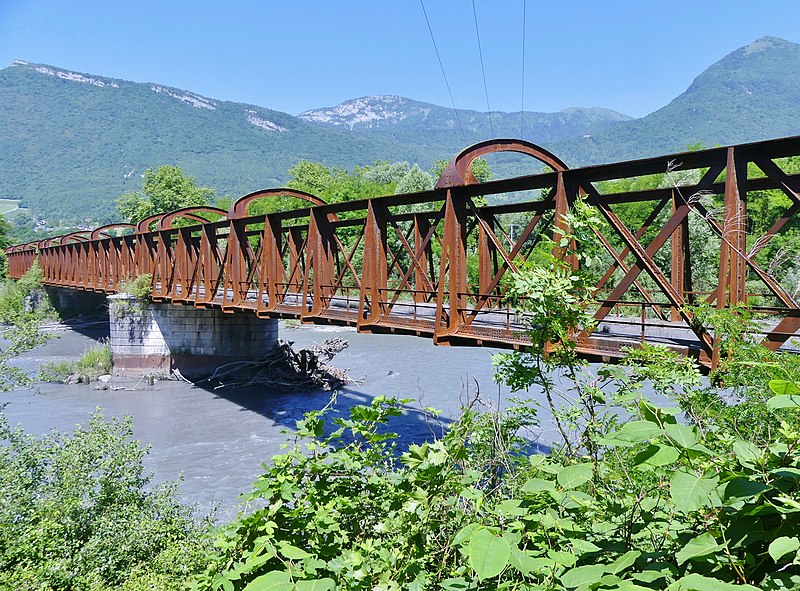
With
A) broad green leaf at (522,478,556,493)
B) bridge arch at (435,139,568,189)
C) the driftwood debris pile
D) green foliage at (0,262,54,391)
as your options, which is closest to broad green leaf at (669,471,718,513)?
broad green leaf at (522,478,556,493)

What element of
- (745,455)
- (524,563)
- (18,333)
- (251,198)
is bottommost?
(18,333)

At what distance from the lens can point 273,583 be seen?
2141mm

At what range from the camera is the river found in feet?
51.1

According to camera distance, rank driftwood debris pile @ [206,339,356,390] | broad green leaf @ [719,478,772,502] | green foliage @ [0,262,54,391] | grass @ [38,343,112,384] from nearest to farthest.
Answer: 1. broad green leaf @ [719,478,772,502]
2. green foliage @ [0,262,54,391]
3. driftwood debris pile @ [206,339,356,390]
4. grass @ [38,343,112,384]

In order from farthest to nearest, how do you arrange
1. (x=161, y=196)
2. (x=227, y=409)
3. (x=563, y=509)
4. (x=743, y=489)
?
(x=161, y=196) < (x=227, y=409) < (x=563, y=509) < (x=743, y=489)

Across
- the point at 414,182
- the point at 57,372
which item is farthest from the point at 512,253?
the point at 414,182


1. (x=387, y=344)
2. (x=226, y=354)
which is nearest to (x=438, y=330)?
(x=226, y=354)

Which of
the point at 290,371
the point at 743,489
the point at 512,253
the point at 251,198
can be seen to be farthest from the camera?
the point at 290,371

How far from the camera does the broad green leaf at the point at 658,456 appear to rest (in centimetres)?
178

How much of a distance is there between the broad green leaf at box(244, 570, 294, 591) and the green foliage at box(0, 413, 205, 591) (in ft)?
18.0

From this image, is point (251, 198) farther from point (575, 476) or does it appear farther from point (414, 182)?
point (414, 182)

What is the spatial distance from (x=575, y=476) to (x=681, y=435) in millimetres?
535

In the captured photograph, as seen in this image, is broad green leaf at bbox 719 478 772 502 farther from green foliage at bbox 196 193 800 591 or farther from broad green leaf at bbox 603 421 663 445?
broad green leaf at bbox 603 421 663 445

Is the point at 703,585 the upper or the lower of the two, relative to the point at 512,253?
lower
